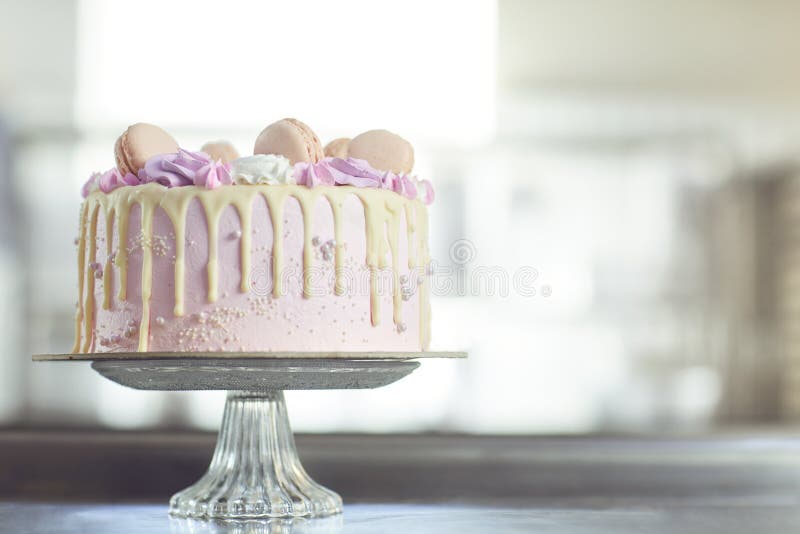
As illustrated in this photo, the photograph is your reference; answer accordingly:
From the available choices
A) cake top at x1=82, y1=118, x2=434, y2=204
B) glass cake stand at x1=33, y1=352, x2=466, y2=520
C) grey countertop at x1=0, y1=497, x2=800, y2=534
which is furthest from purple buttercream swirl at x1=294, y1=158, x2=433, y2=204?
grey countertop at x1=0, y1=497, x2=800, y2=534

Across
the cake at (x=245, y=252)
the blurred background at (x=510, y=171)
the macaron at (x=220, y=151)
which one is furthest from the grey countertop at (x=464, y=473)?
the blurred background at (x=510, y=171)

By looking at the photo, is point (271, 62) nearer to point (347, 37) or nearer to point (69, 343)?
point (347, 37)

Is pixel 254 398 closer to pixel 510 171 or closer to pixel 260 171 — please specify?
pixel 260 171

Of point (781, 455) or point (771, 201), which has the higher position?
point (771, 201)

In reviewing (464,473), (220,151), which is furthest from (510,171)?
(220,151)

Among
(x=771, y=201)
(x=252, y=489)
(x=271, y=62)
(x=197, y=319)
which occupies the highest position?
(x=271, y=62)

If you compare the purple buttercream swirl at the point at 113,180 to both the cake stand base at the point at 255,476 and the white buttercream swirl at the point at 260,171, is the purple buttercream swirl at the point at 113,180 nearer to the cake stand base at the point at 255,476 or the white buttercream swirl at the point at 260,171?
the white buttercream swirl at the point at 260,171

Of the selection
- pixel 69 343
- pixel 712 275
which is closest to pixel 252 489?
pixel 69 343

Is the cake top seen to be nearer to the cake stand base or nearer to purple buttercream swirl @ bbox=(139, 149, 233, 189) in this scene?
purple buttercream swirl @ bbox=(139, 149, 233, 189)
